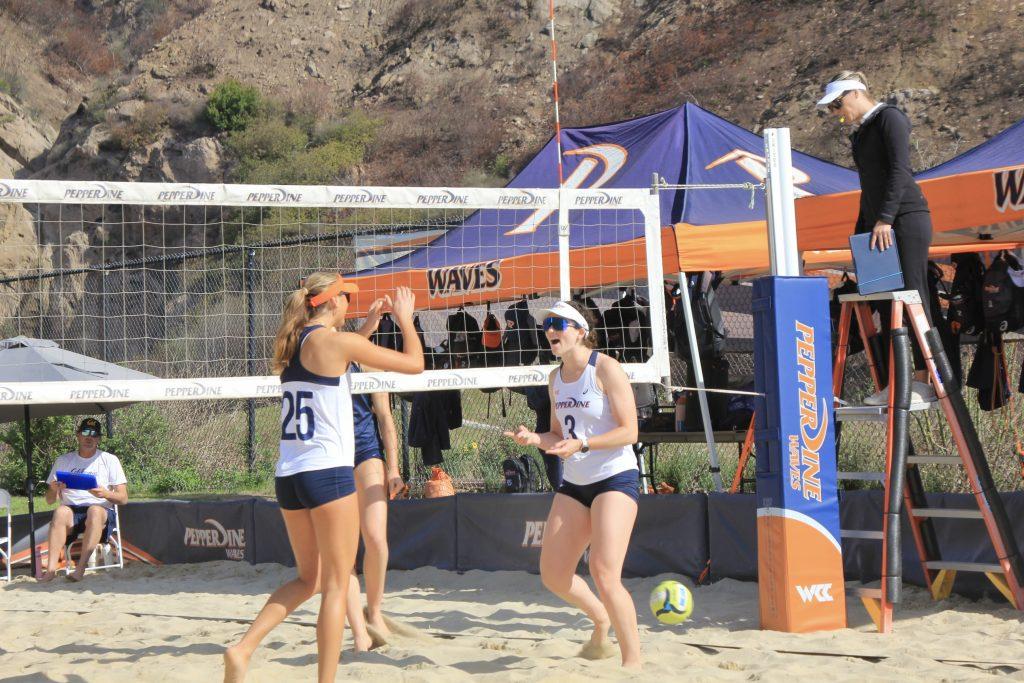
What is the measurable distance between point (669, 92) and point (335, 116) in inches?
463

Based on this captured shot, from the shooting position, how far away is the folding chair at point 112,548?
8.45m

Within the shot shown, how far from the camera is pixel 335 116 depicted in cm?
3522

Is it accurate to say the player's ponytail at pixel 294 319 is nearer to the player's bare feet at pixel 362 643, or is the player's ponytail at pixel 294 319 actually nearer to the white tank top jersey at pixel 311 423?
the white tank top jersey at pixel 311 423

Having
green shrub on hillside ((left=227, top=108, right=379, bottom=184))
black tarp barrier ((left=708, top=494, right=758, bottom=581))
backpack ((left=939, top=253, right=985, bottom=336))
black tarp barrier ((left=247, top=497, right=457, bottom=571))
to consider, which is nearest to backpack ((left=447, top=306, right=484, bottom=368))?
black tarp barrier ((left=247, top=497, right=457, bottom=571))

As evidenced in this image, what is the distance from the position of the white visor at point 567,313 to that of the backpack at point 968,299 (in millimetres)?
3136

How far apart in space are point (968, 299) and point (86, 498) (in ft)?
21.3

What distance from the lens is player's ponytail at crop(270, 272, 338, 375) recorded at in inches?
155

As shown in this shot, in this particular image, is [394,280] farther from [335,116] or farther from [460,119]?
[335,116]

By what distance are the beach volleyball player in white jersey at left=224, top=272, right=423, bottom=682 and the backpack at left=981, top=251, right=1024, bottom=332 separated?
4.06 metres

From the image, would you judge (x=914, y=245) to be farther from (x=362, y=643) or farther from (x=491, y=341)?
(x=491, y=341)

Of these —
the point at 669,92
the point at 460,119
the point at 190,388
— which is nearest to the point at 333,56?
the point at 460,119

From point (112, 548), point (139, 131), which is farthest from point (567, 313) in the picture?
point (139, 131)

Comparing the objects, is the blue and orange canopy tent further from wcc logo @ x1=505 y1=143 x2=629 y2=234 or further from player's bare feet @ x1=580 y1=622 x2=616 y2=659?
player's bare feet @ x1=580 y1=622 x2=616 y2=659

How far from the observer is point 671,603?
4.86 m
